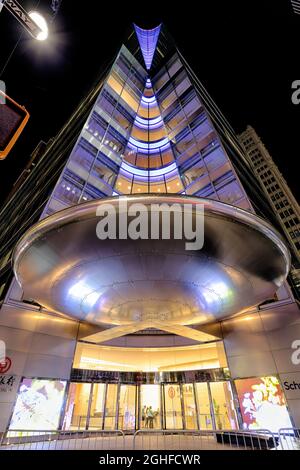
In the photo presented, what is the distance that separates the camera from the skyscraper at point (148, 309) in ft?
24.2

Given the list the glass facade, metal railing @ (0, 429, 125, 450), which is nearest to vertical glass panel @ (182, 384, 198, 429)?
metal railing @ (0, 429, 125, 450)

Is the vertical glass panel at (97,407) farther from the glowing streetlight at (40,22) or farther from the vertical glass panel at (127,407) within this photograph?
the glowing streetlight at (40,22)

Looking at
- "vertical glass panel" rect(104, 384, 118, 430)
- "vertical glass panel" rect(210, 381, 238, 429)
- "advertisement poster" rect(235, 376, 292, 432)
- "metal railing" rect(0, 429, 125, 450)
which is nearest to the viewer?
"metal railing" rect(0, 429, 125, 450)

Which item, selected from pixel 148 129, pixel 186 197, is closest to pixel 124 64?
pixel 148 129

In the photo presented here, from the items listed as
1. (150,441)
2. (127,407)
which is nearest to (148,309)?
(150,441)

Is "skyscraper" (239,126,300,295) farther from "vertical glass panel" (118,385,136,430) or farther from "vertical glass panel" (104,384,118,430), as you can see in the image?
"vertical glass panel" (104,384,118,430)

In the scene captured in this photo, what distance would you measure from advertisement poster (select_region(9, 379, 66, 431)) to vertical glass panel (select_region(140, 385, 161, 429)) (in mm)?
5028

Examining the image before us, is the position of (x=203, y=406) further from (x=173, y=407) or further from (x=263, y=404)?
(x=263, y=404)

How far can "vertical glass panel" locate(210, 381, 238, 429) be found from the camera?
12828 millimetres

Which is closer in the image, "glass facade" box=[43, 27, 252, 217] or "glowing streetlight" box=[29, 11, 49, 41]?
"glowing streetlight" box=[29, 11, 49, 41]

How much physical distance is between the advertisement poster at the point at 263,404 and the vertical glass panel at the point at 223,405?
2.26 ft

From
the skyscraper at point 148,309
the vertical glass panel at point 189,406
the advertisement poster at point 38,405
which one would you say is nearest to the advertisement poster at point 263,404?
the skyscraper at point 148,309

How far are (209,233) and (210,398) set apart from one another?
467 inches

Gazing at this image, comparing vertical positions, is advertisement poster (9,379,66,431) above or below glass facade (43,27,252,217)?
below
